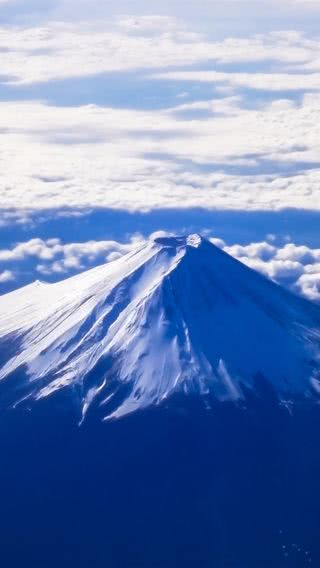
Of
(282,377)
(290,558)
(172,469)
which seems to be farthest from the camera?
(282,377)

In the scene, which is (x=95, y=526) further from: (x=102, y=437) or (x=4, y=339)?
(x=4, y=339)

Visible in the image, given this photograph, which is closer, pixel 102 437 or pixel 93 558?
pixel 93 558

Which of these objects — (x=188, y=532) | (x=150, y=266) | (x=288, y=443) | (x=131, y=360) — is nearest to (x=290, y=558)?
(x=188, y=532)

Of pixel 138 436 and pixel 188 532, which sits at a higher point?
pixel 138 436

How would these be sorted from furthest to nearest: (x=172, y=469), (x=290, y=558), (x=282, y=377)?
(x=282, y=377) < (x=172, y=469) < (x=290, y=558)

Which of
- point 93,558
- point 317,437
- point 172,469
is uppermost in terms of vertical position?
point 317,437

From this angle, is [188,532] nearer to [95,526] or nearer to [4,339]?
[95,526]
